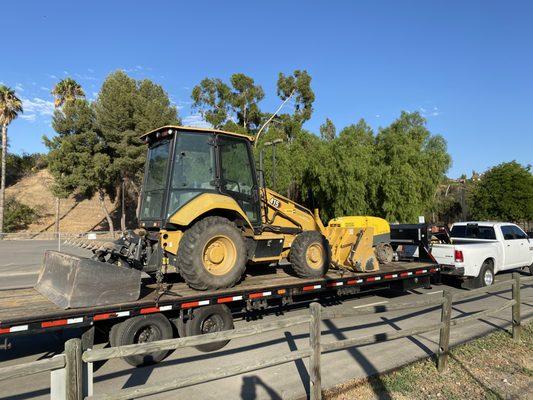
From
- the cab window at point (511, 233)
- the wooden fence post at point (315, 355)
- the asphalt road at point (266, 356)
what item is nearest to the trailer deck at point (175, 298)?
the asphalt road at point (266, 356)

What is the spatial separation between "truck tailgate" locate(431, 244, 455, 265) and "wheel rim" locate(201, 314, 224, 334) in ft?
23.8

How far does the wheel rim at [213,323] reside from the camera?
20.9 ft

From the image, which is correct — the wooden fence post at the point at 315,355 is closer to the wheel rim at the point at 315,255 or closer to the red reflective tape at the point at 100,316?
the red reflective tape at the point at 100,316

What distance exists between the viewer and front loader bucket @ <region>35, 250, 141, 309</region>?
531 cm

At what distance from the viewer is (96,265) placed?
5.40 metres

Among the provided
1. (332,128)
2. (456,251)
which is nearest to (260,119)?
(332,128)

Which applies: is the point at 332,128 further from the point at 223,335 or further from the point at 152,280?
the point at 223,335

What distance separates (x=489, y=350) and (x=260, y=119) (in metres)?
37.4

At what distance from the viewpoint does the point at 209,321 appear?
6.38m

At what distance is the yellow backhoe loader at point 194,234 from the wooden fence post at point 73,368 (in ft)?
7.71

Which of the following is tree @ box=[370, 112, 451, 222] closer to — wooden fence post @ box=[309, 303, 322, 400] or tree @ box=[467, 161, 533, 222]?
tree @ box=[467, 161, 533, 222]

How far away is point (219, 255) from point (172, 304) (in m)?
1.23

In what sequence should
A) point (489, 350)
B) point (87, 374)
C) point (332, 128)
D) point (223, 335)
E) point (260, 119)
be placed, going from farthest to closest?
point (332, 128), point (260, 119), point (489, 350), point (223, 335), point (87, 374)

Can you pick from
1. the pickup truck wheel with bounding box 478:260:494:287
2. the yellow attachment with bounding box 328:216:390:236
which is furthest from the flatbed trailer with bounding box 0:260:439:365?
the pickup truck wheel with bounding box 478:260:494:287
